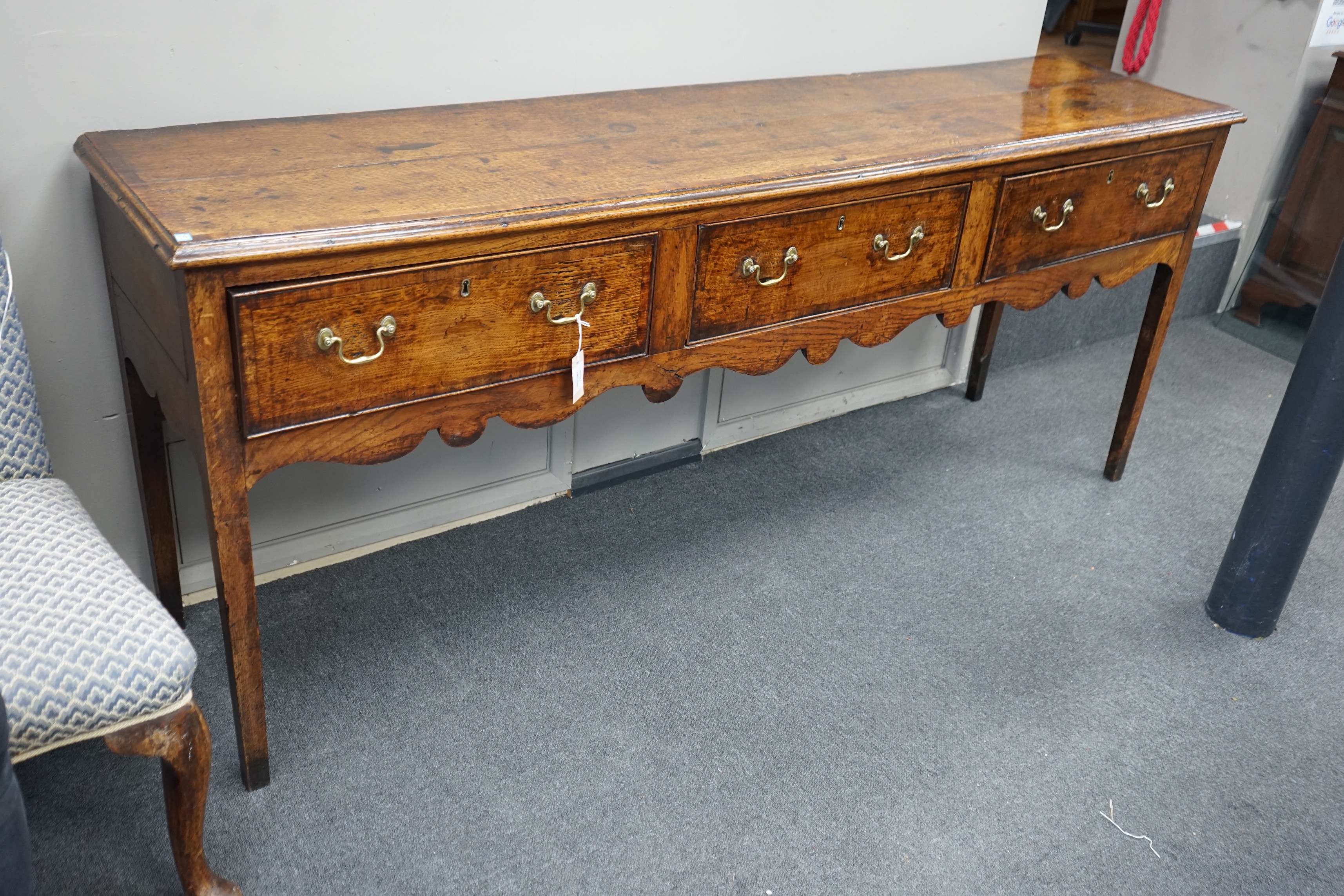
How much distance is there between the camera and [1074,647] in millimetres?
2115

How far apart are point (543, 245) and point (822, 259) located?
518mm

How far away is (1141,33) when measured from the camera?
267cm

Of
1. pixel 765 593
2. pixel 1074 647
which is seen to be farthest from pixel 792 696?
pixel 1074 647

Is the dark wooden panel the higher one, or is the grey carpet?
the dark wooden panel

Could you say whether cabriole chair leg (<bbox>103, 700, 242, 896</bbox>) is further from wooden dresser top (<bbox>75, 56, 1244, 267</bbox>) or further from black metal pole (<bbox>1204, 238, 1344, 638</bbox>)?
black metal pole (<bbox>1204, 238, 1344, 638</bbox>)

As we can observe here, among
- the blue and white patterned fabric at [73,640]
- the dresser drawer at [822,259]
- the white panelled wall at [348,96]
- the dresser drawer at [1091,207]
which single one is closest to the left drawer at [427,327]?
the dresser drawer at [822,259]

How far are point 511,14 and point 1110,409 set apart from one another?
190cm

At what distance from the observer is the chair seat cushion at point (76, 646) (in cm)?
122

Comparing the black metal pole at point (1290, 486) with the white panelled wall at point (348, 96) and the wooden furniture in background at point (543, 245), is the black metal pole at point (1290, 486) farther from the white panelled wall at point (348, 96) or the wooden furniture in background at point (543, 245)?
the white panelled wall at point (348, 96)

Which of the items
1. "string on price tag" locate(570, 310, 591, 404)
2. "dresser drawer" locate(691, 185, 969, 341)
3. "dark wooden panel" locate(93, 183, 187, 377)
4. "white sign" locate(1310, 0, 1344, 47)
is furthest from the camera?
"white sign" locate(1310, 0, 1344, 47)

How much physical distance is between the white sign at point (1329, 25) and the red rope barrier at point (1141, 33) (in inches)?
34.9

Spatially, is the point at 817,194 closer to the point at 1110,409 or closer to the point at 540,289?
the point at 540,289

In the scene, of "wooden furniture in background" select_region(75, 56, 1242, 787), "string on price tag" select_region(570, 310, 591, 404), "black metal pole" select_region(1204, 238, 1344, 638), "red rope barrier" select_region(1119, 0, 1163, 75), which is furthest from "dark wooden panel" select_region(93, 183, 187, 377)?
"red rope barrier" select_region(1119, 0, 1163, 75)

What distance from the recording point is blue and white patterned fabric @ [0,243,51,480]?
148 centimetres
